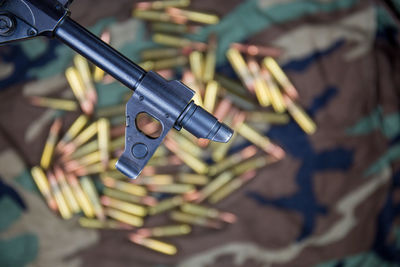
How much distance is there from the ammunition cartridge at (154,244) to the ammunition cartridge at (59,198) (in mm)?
290

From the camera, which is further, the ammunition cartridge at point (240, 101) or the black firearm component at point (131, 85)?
the ammunition cartridge at point (240, 101)

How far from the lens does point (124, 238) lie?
1678mm

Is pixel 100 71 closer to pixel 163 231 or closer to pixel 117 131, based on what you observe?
pixel 117 131

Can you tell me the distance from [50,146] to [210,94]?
28.0 inches

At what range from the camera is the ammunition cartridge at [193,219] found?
1.70 metres

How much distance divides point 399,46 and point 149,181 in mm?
1267

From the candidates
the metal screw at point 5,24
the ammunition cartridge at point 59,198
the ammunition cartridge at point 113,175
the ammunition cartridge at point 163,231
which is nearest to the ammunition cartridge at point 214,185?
the ammunition cartridge at point 163,231

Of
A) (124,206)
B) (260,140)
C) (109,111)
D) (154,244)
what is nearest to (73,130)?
(109,111)

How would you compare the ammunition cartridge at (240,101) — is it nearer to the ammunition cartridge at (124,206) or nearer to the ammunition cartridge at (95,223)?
the ammunition cartridge at (124,206)

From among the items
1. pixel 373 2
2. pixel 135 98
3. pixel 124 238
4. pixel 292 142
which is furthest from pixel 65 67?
pixel 373 2

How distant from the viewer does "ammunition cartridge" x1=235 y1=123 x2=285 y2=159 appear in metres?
1.70

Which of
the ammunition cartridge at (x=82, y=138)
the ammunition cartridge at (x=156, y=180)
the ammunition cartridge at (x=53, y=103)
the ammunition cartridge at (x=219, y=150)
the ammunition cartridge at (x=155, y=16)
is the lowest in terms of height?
the ammunition cartridge at (x=156, y=180)

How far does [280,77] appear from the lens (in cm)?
172

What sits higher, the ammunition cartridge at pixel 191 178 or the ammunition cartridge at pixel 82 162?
the ammunition cartridge at pixel 82 162
